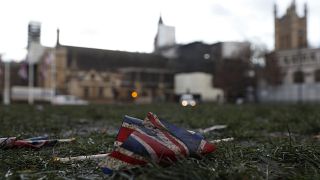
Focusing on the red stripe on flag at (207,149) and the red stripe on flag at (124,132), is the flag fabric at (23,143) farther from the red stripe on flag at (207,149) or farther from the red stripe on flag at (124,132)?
the red stripe on flag at (207,149)

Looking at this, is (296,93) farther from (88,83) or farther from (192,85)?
(88,83)

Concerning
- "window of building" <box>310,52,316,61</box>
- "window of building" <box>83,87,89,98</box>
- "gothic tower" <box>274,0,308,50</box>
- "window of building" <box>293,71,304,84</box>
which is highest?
"gothic tower" <box>274,0,308,50</box>

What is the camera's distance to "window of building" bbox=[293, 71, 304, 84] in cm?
7656

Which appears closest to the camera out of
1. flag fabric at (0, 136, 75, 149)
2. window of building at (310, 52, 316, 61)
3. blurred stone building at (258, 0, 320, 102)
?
flag fabric at (0, 136, 75, 149)

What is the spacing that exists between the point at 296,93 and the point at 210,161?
214 feet

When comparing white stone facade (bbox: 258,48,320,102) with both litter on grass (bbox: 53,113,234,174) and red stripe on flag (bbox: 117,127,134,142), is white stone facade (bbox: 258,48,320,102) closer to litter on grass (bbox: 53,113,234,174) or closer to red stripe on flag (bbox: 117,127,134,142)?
litter on grass (bbox: 53,113,234,174)

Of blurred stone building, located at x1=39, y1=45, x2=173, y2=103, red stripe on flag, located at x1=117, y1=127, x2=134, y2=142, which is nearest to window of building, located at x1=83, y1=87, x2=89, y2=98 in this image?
blurred stone building, located at x1=39, y1=45, x2=173, y2=103

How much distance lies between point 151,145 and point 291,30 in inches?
3554

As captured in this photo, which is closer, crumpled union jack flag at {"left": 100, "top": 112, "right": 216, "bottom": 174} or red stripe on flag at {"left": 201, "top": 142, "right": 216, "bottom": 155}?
crumpled union jack flag at {"left": 100, "top": 112, "right": 216, "bottom": 174}

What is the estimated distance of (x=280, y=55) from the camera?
83062 mm

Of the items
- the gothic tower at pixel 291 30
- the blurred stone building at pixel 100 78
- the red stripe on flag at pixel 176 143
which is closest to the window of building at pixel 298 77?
the gothic tower at pixel 291 30

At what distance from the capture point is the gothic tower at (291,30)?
87.0 meters

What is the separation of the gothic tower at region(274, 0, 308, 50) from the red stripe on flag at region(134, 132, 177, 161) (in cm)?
8676

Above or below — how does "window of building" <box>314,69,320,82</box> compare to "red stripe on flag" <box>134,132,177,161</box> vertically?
above
